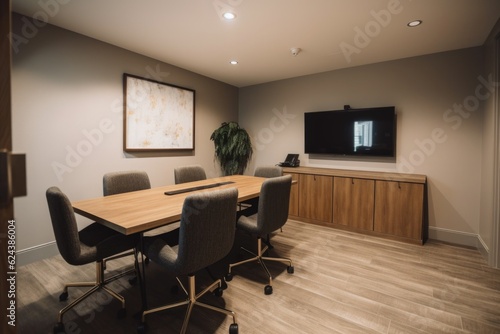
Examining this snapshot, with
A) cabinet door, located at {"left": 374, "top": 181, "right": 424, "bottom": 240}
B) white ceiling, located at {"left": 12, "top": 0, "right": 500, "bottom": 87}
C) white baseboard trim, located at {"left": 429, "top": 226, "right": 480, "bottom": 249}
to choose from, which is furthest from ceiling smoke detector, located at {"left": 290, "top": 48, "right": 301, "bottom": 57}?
white baseboard trim, located at {"left": 429, "top": 226, "right": 480, "bottom": 249}

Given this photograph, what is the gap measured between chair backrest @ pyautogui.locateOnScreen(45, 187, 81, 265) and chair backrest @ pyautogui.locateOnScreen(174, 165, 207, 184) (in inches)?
62.3

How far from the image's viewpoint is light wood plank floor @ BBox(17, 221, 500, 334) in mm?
1834

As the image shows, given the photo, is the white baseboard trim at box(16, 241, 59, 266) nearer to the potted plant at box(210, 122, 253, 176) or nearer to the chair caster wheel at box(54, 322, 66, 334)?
the chair caster wheel at box(54, 322, 66, 334)

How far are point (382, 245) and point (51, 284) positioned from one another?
12.5 feet

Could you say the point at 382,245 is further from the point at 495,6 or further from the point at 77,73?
the point at 77,73

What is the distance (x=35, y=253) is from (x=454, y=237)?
17.4ft

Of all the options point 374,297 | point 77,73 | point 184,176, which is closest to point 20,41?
point 77,73

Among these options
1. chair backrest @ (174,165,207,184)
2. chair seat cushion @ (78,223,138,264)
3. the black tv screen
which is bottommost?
chair seat cushion @ (78,223,138,264)

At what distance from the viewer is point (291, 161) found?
4.72 metres

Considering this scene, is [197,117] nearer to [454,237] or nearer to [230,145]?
[230,145]

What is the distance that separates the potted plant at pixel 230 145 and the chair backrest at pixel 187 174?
1.50 meters

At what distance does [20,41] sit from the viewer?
2588 millimetres

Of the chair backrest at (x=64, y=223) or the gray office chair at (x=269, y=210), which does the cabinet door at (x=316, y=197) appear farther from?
the chair backrest at (x=64, y=223)

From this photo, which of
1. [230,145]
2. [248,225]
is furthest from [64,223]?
[230,145]
